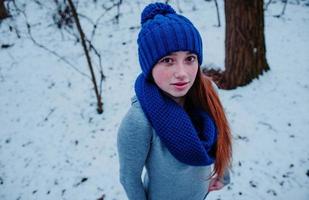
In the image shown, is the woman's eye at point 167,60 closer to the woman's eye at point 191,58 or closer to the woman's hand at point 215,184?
the woman's eye at point 191,58

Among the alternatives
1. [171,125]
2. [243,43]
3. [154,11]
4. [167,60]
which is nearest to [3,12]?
[243,43]

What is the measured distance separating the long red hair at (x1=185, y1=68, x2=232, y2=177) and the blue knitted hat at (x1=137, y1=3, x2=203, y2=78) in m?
0.26

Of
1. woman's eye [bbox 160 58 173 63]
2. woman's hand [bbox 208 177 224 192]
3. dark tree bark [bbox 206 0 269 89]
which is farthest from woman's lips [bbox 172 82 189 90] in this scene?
dark tree bark [bbox 206 0 269 89]

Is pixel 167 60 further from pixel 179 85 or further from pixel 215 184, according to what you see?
pixel 215 184

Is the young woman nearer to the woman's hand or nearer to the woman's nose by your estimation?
the woman's nose

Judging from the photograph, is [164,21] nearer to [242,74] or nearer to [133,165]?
[133,165]

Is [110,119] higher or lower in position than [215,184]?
lower

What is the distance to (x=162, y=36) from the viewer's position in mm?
1137

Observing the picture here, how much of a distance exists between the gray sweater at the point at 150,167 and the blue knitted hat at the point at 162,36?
256 mm

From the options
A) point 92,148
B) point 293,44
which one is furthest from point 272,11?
point 92,148

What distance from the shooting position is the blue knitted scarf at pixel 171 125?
3.90 feet

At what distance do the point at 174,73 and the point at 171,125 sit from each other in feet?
0.82

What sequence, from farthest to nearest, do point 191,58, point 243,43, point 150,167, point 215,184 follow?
1. point 243,43
2. point 215,184
3. point 150,167
4. point 191,58

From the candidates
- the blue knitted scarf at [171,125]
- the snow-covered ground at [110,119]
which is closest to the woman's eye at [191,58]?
the blue knitted scarf at [171,125]
